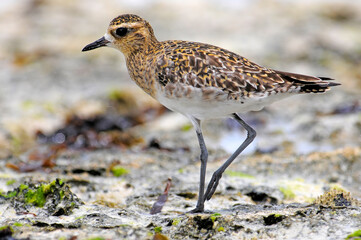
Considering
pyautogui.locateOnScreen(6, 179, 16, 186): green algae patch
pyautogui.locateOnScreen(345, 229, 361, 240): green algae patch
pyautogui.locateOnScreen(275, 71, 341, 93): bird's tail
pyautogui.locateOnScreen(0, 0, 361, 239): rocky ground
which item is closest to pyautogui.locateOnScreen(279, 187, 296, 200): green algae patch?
pyautogui.locateOnScreen(0, 0, 361, 239): rocky ground

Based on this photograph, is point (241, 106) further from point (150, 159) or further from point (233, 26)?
point (233, 26)

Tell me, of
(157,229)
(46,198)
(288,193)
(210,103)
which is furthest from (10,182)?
(288,193)

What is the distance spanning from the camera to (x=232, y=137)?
927 centimetres

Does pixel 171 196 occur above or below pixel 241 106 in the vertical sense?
below

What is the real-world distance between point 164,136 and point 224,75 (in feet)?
11.9

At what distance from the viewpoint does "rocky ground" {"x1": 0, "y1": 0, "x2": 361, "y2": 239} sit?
201 inches

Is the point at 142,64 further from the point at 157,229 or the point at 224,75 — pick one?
the point at 157,229

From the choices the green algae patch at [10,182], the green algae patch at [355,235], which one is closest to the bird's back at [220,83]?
the green algae patch at [355,235]

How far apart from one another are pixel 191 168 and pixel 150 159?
68 centimetres

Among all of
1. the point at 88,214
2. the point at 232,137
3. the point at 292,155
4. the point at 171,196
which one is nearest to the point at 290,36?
the point at 232,137

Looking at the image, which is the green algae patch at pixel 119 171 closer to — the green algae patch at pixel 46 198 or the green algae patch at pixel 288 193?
the green algae patch at pixel 46 198

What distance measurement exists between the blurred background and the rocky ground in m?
0.04

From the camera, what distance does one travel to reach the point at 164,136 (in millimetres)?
8969

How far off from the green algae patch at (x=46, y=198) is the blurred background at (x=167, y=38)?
101 inches
